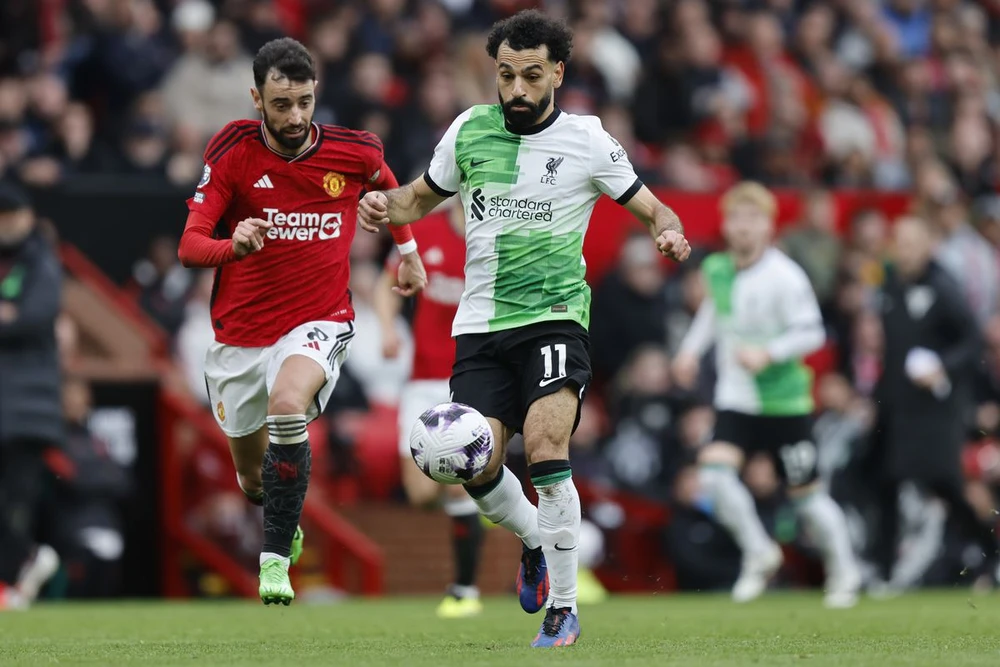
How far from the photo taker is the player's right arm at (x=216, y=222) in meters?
8.05

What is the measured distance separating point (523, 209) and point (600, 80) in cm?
1128

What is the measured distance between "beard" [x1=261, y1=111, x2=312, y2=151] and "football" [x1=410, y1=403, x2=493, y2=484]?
5.66 feet

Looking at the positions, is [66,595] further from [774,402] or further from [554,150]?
[554,150]

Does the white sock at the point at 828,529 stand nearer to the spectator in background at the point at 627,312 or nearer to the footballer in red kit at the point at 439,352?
the footballer in red kit at the point at 439,352

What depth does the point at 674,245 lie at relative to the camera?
7777 mm

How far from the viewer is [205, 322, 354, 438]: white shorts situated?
29.3 feet

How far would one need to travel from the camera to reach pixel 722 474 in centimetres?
1298

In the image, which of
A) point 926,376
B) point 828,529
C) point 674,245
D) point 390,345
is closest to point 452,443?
point 674,245

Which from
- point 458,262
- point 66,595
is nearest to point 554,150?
point 458,262

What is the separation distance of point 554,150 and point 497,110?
38 centimetres

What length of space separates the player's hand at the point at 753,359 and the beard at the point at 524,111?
4565mm

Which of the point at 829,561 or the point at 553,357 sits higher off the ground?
the point at 553,357

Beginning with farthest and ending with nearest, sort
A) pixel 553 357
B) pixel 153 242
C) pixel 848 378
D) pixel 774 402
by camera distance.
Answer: pixel 848 378 → pixel 153 242 → pixel 774 402 → pixel 553 357

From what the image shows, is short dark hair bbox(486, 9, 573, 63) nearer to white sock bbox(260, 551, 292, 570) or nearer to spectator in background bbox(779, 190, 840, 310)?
white sock bbox(260, 551, 292, 570)
